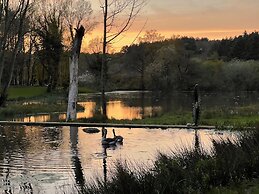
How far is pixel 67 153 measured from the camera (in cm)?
1406

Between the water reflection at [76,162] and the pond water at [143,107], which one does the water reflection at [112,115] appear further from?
the water reflection at [76,162]

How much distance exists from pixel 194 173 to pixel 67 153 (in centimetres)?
668

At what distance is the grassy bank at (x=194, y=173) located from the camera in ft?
24.2

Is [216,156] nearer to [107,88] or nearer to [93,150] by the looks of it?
[93,150]

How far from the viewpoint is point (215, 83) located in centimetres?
7581

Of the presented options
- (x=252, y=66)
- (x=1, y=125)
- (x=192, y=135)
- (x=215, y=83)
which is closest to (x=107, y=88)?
(x=215, y=83)

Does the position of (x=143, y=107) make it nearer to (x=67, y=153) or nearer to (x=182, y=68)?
(x=67, y=153)

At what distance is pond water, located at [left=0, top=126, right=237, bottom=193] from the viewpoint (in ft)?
34.8

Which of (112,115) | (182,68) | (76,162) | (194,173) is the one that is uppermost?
(182,68)

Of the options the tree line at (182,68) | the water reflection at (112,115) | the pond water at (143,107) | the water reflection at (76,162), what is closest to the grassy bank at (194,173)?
the water reflection at (76,162)

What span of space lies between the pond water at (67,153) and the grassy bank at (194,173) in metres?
1.85

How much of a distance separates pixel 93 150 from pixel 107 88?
68442 millimetres

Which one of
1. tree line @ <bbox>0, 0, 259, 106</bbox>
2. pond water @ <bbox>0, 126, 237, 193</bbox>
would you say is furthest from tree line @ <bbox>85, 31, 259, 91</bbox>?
pond water @ <bbox>0, 126, 237, 193</bbox>

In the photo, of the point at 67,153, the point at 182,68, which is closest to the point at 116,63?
the point at 182,68
